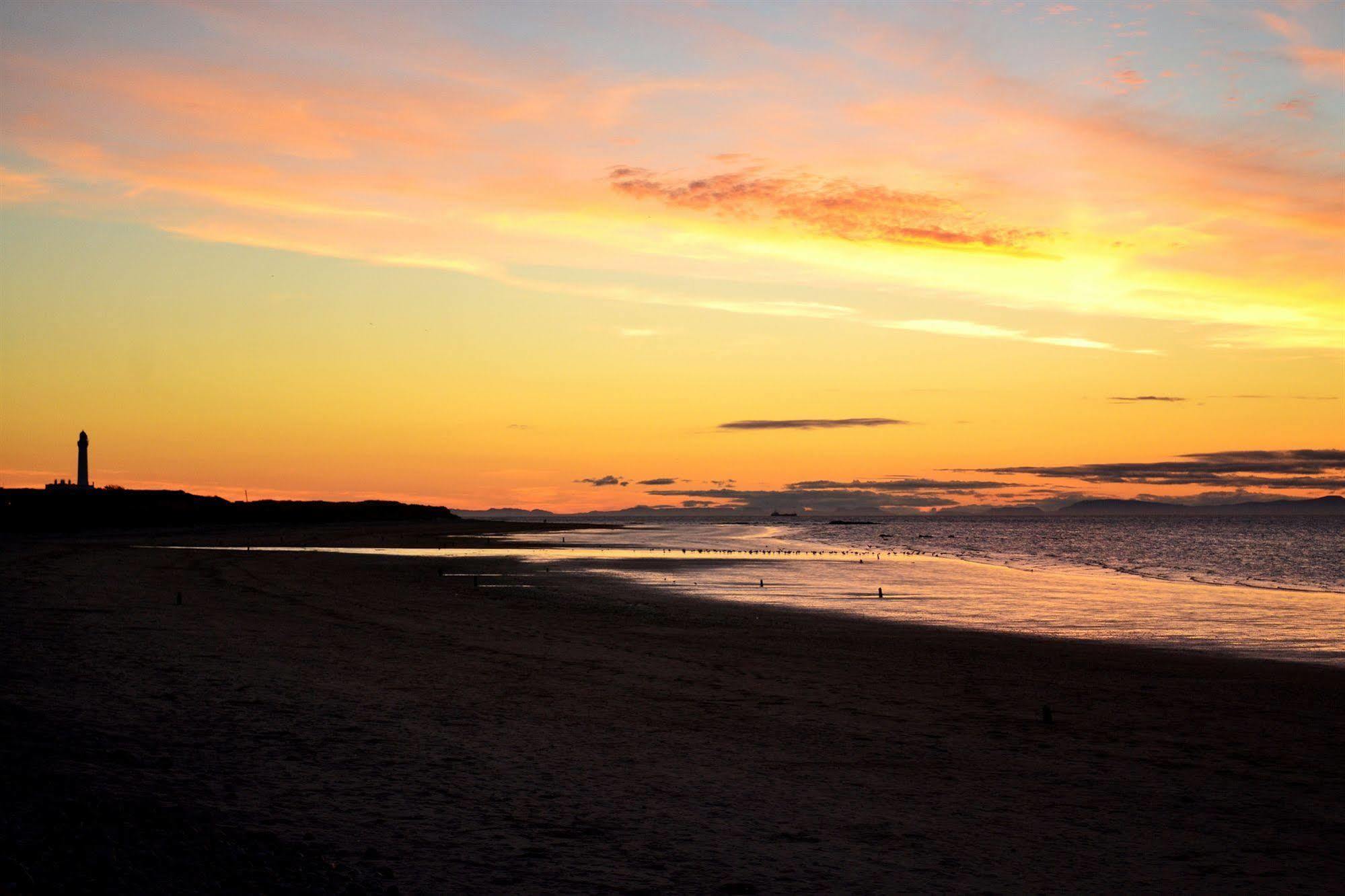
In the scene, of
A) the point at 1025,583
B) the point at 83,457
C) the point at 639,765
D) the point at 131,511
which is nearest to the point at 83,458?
the point at 83,457

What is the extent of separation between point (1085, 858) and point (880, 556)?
71104mm

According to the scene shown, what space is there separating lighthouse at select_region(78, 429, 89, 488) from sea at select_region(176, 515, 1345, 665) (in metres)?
74.2

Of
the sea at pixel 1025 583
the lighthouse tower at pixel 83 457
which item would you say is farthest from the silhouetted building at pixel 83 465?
the sea at pixel 1025 583

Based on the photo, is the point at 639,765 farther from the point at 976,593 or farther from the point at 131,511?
the point at 131,511

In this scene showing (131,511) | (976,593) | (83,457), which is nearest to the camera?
(976,593)

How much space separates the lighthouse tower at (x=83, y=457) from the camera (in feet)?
472

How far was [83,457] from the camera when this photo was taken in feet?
477

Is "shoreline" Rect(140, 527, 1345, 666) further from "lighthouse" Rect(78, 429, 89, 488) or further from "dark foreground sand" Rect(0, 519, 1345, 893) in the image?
"lighthouse" Rect(78, 429, 89, 488)

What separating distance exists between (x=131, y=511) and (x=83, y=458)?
41880 mm

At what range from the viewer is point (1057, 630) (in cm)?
2956

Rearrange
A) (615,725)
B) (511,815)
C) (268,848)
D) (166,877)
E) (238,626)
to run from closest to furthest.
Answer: (166,877), (268,848), (511,815), (615,725), (238,626)

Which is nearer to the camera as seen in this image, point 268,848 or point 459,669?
point 268,848

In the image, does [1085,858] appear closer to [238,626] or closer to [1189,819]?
[1189,819]

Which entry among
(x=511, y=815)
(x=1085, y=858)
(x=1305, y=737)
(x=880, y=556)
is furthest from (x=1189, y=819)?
(x=880, y=556)
